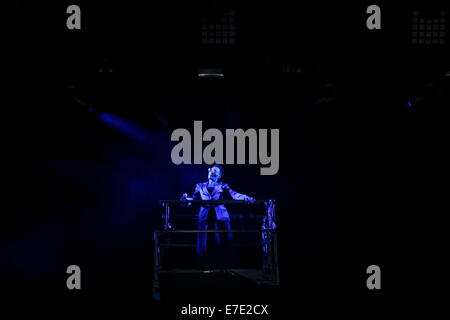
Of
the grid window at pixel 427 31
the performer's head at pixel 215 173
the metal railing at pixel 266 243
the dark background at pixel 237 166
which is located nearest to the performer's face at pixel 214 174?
the performer's head at pixel 215 173

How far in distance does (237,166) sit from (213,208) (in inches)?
34.5

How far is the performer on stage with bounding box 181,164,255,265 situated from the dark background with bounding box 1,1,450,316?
538mm

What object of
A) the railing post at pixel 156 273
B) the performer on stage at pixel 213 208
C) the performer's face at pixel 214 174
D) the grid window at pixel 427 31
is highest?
the grid window at pixel 427 31

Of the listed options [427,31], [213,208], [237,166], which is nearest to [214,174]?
[213,208]

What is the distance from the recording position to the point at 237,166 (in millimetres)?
7508

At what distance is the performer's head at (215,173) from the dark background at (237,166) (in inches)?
21.2

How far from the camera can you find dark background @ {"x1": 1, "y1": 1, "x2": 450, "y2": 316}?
609cm

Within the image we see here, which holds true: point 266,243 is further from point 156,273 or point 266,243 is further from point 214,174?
point 214,174

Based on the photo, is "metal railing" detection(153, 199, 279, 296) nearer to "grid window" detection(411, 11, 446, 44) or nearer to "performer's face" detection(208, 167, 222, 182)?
"performer's face" detection(208, 167, 222, 182)

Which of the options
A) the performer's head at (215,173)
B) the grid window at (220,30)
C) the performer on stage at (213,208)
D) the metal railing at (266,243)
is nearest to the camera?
the metal railing at (266,243)

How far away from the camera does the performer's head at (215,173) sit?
6.94 metres

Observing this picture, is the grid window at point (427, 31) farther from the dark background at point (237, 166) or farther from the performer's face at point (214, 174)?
the performer's face at point (214, 174)
